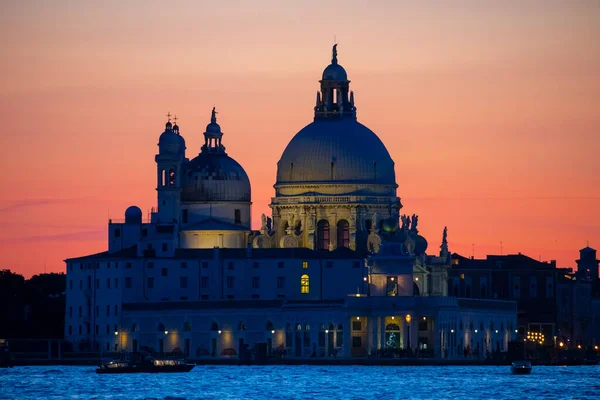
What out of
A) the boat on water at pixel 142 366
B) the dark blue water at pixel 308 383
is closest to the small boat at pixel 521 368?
the dark blue water at pixel 308 383

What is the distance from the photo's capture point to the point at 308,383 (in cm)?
17225

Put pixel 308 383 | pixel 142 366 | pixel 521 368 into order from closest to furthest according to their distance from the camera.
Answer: pixel 308 383, pixel 142 366, pixel 521 368

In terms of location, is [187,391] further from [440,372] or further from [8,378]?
[440,372]

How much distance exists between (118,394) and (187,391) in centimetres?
510

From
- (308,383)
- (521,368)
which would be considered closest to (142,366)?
(308,383)

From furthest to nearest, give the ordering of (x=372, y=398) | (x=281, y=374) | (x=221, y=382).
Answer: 1. (x=281, y=374)
2. (x=221, y=382)
3. (x=372, y=398)

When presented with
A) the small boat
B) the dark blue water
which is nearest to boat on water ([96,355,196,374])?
the dark blue water

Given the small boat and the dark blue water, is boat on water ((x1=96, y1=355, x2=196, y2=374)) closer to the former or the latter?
the dark blue water

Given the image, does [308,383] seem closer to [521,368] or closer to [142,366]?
[142,366]

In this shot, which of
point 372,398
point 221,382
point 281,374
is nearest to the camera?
point 372,398

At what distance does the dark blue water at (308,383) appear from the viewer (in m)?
159

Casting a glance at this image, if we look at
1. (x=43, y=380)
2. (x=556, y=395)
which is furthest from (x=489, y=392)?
(x=43, y=380)

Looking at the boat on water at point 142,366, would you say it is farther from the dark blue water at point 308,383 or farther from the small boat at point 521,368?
the small boat at point 521,368

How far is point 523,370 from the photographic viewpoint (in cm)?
18688
